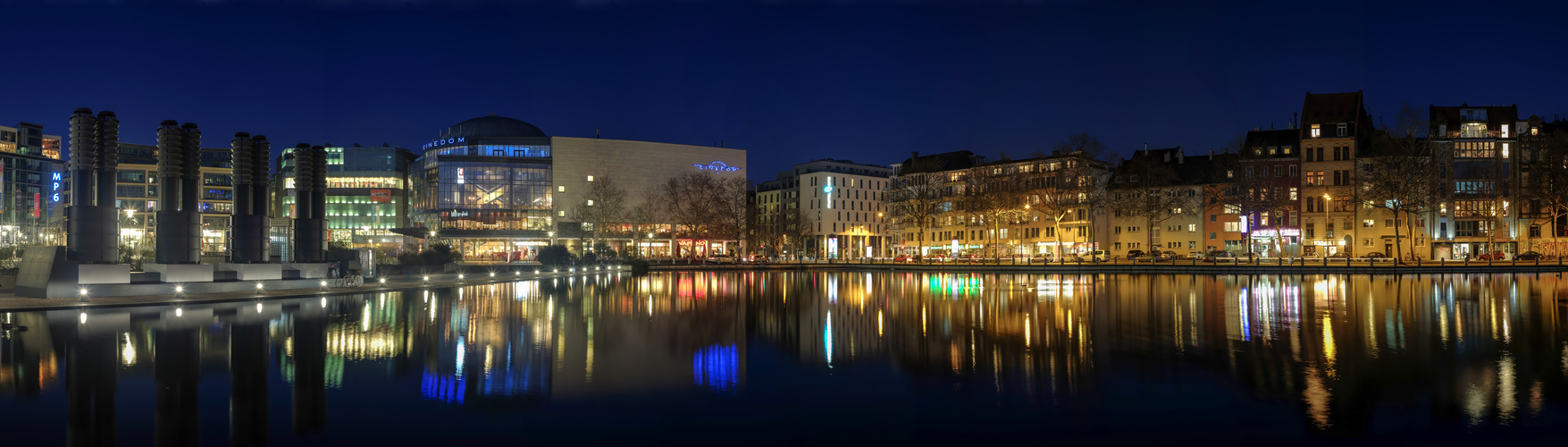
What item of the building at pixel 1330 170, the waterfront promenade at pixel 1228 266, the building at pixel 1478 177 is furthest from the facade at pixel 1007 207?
the building at pixel 1478 177

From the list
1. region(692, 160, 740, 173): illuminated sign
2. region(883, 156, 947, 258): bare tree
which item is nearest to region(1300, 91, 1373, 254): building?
region(883, 156, 947, 258): bare tree

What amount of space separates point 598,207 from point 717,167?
83.8 feet

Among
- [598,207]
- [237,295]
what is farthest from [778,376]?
[598,207]

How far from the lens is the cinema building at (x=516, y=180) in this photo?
4429 inches

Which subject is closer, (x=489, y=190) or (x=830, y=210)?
(x=489, y=190)

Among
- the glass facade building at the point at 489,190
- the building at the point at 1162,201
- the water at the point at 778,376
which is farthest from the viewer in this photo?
the glass facade building at the point at 489,190

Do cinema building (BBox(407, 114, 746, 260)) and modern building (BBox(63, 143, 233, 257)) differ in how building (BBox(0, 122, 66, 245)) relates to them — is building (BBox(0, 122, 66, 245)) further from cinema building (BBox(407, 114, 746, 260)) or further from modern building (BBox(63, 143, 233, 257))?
cinema building (BBox(407, 114, 746, 260))

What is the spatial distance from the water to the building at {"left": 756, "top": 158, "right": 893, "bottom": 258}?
107687mm

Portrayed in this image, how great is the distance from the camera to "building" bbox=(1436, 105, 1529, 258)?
79625mm

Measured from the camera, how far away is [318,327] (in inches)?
779

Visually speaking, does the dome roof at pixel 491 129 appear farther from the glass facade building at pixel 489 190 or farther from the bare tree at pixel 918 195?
the bare tree at pixel 918 195

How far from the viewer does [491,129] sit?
119m

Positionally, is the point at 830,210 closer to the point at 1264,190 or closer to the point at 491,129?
the point at 491,129

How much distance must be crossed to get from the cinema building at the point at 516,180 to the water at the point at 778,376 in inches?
3566
